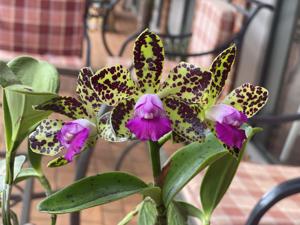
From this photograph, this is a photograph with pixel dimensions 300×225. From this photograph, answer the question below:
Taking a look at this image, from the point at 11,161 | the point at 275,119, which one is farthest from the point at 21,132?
the point at 275,119

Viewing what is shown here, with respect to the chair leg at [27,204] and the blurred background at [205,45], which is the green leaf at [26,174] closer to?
the chair leg at [27,204]

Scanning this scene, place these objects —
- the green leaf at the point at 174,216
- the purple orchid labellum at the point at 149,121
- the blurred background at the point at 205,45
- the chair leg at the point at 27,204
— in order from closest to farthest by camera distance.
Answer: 1. the purple orchid labellum at the point at 149,121
2. the green leaf at the point at 174,216
3. the chair leg at the point at 27,204
4. the blurred background at the point at 205,45

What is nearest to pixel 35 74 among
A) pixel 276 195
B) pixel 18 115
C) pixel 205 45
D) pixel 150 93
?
pixel 18 115

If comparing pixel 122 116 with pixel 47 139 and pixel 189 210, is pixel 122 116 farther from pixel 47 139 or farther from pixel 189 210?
pixel 189 210

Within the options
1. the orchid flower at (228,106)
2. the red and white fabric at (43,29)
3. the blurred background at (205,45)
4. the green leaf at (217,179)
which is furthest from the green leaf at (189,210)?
the red and white fabric at (43,29)

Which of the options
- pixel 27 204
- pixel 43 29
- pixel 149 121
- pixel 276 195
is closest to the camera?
pixel 149 121

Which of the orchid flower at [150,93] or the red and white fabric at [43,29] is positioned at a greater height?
the orchid flower at [150,93]

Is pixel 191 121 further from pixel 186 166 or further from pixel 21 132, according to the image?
pixel 21 132
